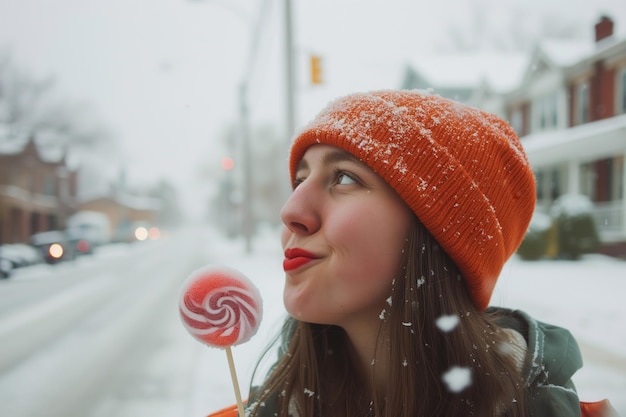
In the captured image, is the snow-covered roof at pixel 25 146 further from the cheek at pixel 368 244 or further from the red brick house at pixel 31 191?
the cheek at pixel 368 244

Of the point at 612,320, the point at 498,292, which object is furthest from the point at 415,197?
the point at 612,320

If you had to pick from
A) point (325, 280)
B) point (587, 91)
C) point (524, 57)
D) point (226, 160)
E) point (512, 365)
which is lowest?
point (512, 365)

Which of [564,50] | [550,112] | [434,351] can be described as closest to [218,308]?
[434,351]

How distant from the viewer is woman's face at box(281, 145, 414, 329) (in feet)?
3.48

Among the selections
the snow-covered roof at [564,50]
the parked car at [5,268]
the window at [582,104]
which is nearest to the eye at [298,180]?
the window at [582,104]

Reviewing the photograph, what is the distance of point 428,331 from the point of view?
1.18 metres

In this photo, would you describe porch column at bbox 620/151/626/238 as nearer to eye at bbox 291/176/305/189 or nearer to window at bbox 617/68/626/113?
window at bbox 617/68/626/113

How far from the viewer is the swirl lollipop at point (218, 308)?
1102 mm

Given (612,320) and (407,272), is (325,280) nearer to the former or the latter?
(407,272)

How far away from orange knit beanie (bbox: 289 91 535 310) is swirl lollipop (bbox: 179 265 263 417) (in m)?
0.44

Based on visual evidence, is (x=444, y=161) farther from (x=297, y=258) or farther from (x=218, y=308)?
(x=218, y=308)

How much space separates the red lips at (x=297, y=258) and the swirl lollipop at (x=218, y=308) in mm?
137

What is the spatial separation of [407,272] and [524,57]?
2.71 metres

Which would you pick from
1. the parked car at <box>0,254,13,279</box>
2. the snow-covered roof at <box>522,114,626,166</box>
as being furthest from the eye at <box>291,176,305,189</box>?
the parked car at <box>0,254,13,279</box>
